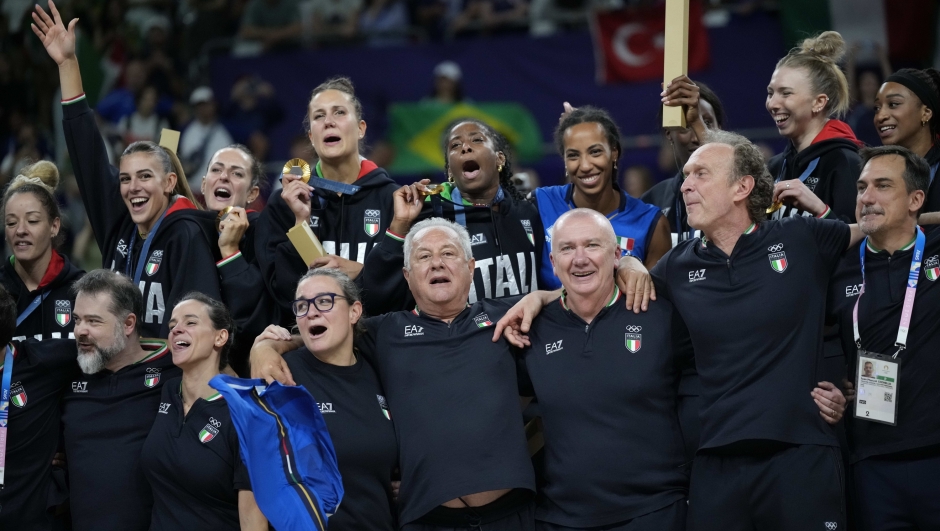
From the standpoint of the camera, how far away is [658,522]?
13.7 ft

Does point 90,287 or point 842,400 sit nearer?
point 842,400

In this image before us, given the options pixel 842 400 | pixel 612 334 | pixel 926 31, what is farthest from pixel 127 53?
pixel 842 400

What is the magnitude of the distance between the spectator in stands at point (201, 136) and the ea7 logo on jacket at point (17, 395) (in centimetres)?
485

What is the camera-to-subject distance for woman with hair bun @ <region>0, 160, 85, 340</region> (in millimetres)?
5594

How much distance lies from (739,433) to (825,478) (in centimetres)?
35

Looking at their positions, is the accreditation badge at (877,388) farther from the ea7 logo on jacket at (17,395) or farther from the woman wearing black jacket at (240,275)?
the ea7 logo on jacket at (17,395)

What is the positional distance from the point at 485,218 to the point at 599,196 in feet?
1.82

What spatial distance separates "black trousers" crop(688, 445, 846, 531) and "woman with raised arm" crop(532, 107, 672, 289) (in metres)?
1.30

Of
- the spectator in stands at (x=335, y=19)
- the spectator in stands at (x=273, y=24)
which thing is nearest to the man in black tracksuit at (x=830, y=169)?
the spectator in stands at (x=335, y=19)

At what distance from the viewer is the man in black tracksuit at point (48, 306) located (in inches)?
220

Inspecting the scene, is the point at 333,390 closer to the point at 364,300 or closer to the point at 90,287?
the point at 364,300

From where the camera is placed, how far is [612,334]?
14.4ft

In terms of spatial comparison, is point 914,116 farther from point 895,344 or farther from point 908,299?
point 895,344

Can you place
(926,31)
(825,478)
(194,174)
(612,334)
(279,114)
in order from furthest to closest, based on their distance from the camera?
(279,114) → (194,174) → (926,31) → (612,334) → (825,478)
